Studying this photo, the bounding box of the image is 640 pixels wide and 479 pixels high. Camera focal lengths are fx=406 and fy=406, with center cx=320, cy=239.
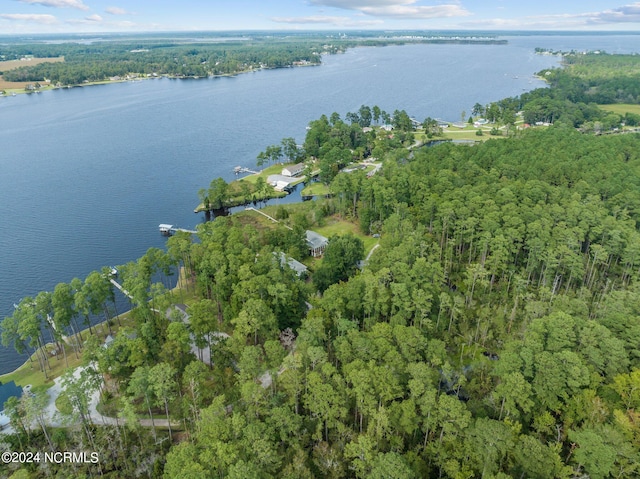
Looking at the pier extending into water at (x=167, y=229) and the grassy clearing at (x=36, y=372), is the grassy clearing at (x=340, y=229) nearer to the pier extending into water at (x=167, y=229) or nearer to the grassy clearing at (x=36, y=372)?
the pier extending into water at (x=167, y=229)

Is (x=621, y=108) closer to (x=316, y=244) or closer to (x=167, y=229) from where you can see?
(x=316, y=244)

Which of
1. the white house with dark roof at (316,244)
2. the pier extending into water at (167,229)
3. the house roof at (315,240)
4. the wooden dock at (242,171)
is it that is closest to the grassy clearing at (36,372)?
the pier extending into water at (167,229)

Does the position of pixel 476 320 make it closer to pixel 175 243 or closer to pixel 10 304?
pixel 175 243

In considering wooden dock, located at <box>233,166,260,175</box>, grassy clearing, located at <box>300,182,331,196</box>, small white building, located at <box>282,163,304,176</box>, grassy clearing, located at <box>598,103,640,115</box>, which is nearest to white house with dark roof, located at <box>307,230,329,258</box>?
grassy clearing, located at <box>300,182,331,196</box>

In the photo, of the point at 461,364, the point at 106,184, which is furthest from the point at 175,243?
the point at 106,184

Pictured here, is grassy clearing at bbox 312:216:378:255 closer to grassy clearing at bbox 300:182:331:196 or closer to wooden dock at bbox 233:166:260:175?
grassy clearing at bbox 300:182:331:196
